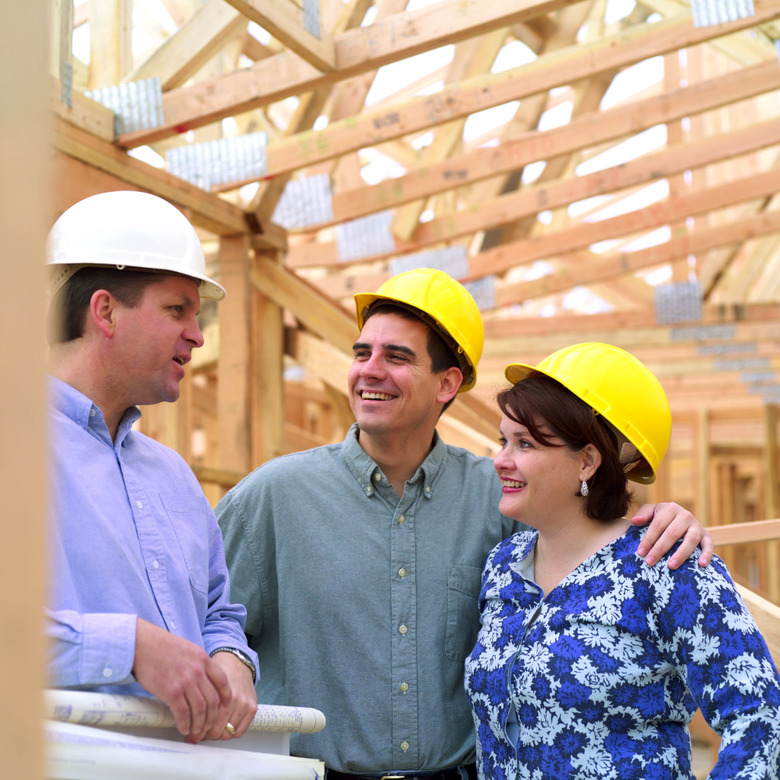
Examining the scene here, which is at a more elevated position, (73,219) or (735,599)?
(73,219)

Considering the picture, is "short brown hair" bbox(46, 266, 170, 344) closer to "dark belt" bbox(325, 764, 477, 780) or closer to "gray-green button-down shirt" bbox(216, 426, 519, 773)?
"gray-green button-down shirt" bbox(216, 426, 519, 773)

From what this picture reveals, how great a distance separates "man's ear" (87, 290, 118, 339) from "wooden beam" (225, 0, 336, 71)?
1909 mm

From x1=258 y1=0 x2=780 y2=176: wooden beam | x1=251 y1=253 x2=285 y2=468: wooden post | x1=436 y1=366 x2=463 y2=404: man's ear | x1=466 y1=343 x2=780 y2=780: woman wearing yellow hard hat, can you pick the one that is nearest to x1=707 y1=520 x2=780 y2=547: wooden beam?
x1=466 y1=343 x2=780 y2=780: woman wearing yellow hard hat

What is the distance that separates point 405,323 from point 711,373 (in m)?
7.38

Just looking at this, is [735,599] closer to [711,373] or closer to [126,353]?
[126,353]

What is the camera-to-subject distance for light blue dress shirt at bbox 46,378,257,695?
1.62 m

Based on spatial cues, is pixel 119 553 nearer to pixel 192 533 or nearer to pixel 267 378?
pixel 192 533

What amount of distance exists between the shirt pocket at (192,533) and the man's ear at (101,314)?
1.20 ft

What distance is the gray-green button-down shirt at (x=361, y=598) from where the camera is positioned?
2496mm

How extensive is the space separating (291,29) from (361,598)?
7.48 feet

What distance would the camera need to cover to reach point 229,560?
2.65m

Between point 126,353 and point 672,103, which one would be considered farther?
point 672,103

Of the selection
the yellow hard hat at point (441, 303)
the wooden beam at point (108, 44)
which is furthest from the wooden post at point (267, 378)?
the yellow hard hat at point (441, 303)

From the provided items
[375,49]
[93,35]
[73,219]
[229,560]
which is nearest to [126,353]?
[73,219]
